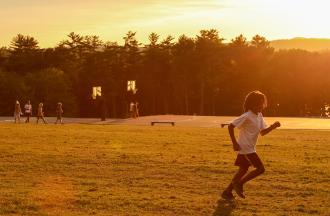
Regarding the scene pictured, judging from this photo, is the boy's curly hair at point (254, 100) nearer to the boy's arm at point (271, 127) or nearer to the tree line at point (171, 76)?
the boy's arm at point (271, 127)

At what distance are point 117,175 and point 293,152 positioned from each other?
7.70m

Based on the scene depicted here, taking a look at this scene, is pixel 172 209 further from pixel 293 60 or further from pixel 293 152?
pixel 293 60

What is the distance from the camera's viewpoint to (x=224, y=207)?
902 centimetres

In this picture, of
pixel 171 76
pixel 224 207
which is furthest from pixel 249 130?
pixel 171 76

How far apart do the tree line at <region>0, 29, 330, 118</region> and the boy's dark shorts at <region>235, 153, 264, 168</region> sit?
63349 mm

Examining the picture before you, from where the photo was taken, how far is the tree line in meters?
74.2

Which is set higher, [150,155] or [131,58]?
[131,58]

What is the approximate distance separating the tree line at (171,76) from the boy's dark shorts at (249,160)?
63349 mm

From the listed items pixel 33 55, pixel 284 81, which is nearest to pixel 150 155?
pixel 284 81

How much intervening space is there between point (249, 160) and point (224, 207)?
93cm

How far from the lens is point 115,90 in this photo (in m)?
76.8

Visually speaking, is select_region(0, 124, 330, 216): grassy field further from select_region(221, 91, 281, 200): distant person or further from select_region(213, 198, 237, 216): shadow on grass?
Answer: select_region(221, 91, 281, 200): distant person

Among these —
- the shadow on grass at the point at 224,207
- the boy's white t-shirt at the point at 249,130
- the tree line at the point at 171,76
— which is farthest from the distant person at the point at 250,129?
the tree line at the point at 171,76

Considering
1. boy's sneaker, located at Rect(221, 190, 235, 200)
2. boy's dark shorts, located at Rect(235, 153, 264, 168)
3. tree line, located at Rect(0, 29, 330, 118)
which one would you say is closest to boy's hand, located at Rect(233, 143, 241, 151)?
boy's dark shorts, located at Rect(235, 153, 264, 168)
